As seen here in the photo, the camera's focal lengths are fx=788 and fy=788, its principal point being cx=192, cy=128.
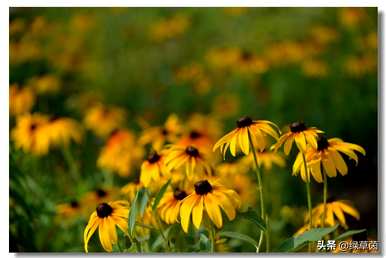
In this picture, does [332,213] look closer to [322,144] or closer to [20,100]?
[322,144]

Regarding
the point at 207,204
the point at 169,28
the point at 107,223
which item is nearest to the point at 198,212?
the point at 207,204

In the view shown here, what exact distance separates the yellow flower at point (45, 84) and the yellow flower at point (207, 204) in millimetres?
1784

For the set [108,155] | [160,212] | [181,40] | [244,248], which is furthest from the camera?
[181,40]

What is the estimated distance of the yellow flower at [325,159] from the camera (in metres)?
1.89

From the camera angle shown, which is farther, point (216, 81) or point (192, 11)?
point (216, 81)

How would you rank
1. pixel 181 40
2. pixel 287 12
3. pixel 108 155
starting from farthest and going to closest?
pixel 181 40
pixel 287 12
pixel 108 155

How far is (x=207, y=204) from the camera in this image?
184 cm

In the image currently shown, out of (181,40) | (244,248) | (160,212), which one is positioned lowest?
(244,248)

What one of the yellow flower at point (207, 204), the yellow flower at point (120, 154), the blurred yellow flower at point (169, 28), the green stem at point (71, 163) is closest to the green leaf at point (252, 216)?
the yellow flower at point (207, 204)

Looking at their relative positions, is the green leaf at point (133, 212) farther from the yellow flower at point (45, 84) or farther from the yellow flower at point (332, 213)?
the yellow flower at point (45, 84)

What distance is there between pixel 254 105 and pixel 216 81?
0.24m

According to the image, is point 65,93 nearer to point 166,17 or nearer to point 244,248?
point 166,17
